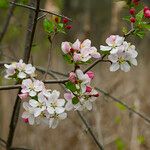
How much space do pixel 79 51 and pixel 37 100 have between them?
0.78 ft

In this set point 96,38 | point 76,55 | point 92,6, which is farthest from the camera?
point 92,6

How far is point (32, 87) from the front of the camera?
1935 millimetres

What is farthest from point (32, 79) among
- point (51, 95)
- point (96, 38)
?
point (96, 38)

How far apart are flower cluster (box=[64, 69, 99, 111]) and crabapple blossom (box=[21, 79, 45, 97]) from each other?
0.10 metres

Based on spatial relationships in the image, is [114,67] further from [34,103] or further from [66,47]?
[34,103]

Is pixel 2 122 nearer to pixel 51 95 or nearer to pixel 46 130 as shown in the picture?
pixel 46 130

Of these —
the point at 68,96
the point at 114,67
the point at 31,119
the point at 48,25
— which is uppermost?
the point at 48,25

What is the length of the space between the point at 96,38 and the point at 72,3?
4.38 metres

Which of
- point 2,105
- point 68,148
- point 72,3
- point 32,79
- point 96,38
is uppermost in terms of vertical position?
point 72,3

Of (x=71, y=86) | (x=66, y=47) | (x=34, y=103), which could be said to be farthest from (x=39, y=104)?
(x=66, y=47)

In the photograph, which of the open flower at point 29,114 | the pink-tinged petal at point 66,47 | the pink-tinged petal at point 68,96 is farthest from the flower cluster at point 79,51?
the open flower at point 29,114

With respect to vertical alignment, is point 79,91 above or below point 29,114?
above

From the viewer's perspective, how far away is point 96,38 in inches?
633

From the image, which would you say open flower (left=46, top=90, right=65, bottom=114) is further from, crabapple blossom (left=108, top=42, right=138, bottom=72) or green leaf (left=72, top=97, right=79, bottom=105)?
crabapple blossom (left=108, top=42, right=138, bottom=72)
